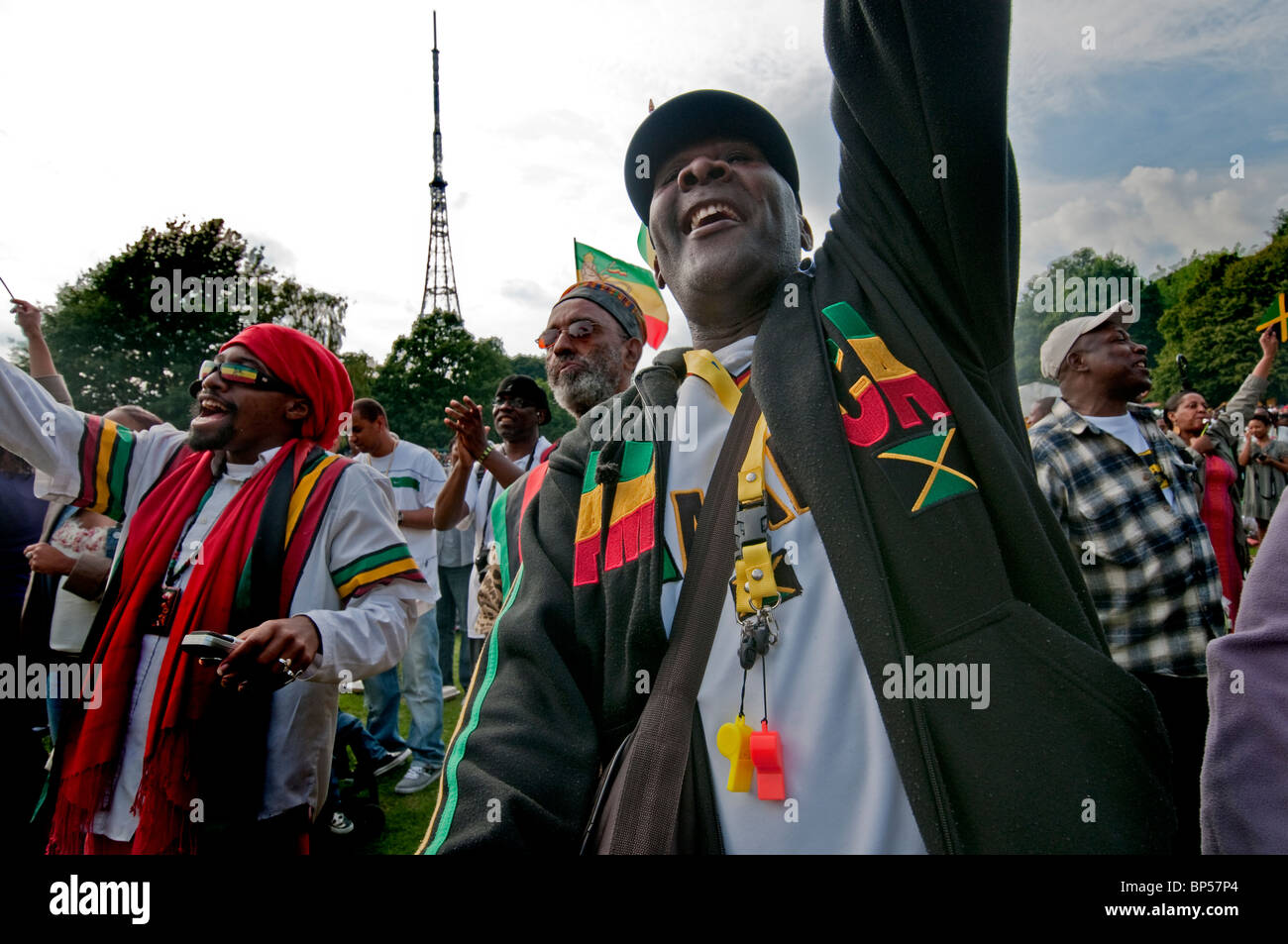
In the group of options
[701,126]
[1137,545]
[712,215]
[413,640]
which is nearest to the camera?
[712,215]

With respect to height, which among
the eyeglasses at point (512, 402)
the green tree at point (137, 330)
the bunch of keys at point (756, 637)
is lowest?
the bunch of keys at point (756, 637)

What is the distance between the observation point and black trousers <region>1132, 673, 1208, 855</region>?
2.97 metres

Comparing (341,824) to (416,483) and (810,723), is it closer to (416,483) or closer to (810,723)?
(416,483)

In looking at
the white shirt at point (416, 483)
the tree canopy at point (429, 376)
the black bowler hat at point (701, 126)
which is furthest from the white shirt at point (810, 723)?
Answer: the tree canopy at point (429, 376)

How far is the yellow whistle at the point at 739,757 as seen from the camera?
4.17 feet

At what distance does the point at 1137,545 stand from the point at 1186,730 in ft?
2.70

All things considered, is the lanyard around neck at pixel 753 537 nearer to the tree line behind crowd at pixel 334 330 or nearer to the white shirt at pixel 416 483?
the white shirt at pixel 416 483

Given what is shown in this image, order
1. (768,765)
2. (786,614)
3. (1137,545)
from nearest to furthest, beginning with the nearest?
(768,765) < (786,614) < (1137,545)

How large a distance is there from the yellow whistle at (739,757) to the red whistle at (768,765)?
2cm

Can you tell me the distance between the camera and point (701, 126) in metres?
1.88

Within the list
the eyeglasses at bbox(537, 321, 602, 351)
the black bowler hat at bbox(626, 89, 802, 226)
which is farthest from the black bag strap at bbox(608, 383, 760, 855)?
the eyeglasses at bbox(537, 321, 602, 351)

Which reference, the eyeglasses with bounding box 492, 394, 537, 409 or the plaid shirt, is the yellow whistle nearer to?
the plaid shirt

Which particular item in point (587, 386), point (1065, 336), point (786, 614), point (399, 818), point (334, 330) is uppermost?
point (334, 330)

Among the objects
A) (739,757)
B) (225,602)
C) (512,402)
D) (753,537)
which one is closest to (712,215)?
(753,537)
